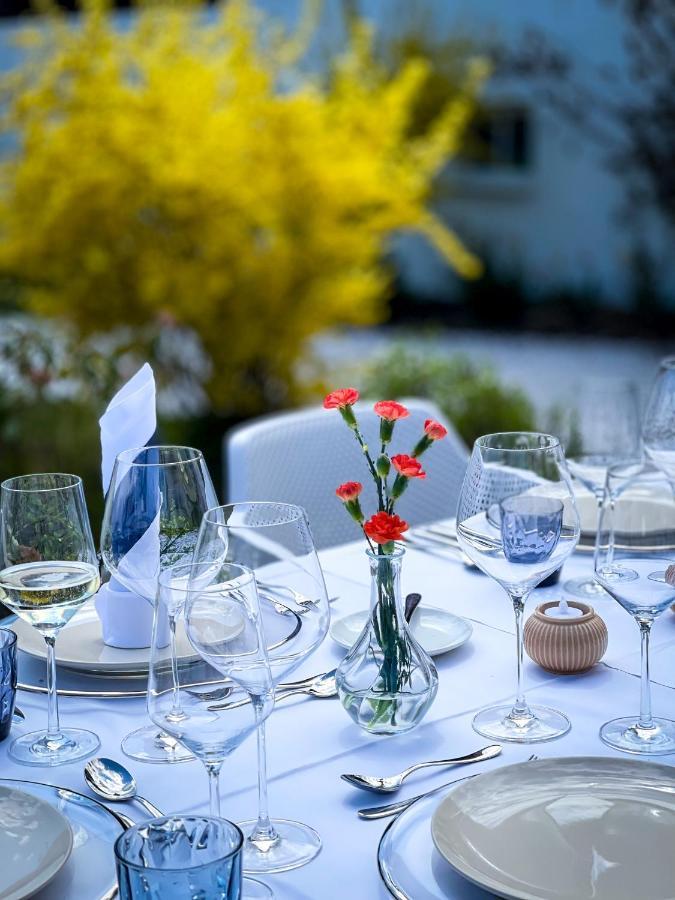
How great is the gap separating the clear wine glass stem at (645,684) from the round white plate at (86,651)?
21.9 inches

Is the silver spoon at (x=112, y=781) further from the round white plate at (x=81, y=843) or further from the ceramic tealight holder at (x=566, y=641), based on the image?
the ceramic tealight holder at (x=566, y=641)

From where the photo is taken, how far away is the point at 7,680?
1.29 m

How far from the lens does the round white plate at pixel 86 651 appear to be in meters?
1.41

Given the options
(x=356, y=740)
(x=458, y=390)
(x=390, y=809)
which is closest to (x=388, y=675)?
(x=356, y=740)

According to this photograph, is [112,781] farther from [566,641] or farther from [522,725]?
[566,641]

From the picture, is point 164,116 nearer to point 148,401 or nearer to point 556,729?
point 148,401

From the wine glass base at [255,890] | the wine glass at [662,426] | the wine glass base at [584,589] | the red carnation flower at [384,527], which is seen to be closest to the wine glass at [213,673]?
the wine glass base at [255,890]

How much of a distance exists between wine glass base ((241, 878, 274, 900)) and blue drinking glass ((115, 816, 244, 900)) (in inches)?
3.7

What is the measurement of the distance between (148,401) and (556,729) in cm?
63

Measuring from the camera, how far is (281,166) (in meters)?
5.09

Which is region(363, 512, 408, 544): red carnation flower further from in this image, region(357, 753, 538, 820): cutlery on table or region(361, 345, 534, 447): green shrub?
region(361, 345, 534, 447): green shrub

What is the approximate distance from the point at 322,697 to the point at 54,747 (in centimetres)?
30

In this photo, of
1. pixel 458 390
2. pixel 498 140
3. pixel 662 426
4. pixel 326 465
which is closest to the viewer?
pixel 662 426

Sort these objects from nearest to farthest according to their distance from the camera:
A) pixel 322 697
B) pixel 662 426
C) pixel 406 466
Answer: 1. pixel 406 466
2. pixel 322 697
3. pixel 662 426
